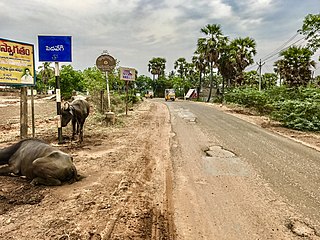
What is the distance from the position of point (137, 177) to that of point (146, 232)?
1944 millimetres

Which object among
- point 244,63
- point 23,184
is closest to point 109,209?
point 23,184

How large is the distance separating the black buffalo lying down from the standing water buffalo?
2.80 metres

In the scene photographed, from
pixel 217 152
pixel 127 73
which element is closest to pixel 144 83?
pixel 127 73

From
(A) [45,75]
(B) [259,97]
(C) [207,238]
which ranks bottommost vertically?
(C) [207,238]

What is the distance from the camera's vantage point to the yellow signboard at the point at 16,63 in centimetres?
693

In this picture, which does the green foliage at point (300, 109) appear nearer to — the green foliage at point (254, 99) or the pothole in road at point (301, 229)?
the green foliage at point (254, 99)

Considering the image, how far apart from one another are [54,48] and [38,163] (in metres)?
4.02

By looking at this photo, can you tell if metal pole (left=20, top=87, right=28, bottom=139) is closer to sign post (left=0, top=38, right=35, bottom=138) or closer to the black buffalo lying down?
sign post (left=0, top=38, right=35, bottom=138)

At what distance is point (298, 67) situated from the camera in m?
17.9

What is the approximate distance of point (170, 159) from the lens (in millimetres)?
6348

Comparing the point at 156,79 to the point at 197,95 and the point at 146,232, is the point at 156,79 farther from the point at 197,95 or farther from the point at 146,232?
the point at 146,232

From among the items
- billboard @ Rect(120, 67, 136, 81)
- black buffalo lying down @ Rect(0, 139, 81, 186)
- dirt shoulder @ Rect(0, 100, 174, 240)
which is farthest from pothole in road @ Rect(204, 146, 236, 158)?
billboard @ Rect(120, 67, 136, 81)

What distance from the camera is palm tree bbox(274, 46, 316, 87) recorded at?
17.7 metres

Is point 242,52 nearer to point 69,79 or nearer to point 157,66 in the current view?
point 69,79
